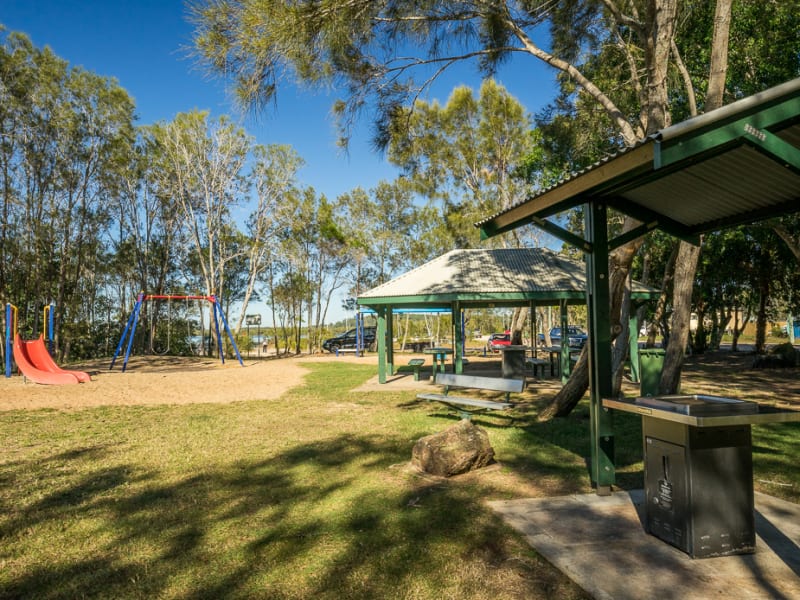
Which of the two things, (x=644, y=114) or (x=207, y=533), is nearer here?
(x=207, y=533)

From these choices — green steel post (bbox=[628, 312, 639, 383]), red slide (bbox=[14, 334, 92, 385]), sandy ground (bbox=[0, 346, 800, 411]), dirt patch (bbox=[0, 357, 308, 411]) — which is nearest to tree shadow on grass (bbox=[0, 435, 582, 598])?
dirt patch (bbox=[0, 357, 308, 411])

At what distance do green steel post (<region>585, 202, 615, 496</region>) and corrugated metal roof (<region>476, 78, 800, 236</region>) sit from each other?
30cm

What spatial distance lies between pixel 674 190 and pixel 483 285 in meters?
9.52

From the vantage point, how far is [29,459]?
6113 mm

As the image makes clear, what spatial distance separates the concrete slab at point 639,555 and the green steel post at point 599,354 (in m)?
0.30

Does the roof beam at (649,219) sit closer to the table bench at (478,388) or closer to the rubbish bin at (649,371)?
the table bench at (478,388)

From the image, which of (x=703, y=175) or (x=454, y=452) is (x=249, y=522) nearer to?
(x=454, y=452)

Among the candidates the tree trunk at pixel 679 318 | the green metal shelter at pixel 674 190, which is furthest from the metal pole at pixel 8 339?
the tree trunk at pixel 679 318

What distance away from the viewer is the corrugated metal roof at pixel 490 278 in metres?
13.3

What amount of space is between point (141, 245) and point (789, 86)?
99.5ft

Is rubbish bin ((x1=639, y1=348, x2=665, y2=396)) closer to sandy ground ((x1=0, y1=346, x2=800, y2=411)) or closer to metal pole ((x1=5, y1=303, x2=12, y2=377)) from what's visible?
sandy ground ((x1=0, y1=346, x2=800, y2=411))

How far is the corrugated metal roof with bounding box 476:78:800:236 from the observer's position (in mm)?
2877

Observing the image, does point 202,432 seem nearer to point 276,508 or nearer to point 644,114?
point 276,508

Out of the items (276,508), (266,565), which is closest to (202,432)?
(276,508)
